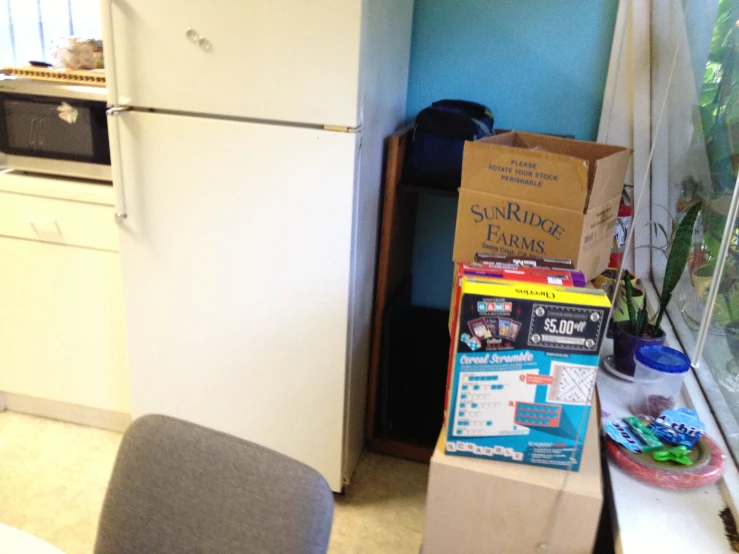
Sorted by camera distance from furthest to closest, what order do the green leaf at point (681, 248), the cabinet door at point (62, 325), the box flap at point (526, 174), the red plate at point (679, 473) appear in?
1. the cabinet door at point (62, 325)
2. the green leaf at point (681, 248)
3. the box flap at point (526, 174)
4. the red plate at point (679, 473)

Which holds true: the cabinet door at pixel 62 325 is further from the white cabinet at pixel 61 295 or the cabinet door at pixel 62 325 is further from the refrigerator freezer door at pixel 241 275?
the refrigerator freezer door at pixel 241 275

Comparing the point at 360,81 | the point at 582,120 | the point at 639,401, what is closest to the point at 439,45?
the point at 582,120

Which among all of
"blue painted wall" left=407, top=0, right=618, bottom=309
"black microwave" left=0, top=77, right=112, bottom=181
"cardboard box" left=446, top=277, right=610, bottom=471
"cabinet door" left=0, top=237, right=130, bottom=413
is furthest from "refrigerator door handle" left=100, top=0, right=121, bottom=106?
"cardboard box" left=446, top=277, right=610, bottom=471

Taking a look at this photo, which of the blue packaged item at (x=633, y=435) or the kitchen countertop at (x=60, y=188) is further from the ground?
the kitchen countertop at (x=60, y=188)

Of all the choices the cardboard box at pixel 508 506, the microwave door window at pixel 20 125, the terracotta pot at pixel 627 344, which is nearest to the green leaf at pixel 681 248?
the terracotta pot at pixel 627 344

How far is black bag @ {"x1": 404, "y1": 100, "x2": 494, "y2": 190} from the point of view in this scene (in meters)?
1.80

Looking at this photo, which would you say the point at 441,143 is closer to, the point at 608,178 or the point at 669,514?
the point at 608,178

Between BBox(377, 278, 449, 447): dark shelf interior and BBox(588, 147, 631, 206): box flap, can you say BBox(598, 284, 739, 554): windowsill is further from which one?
BBox(377, 278, 449, 447): dark shelf interior

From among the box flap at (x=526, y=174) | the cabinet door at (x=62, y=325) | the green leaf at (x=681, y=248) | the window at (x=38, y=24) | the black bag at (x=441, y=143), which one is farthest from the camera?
the window at (x=38, y=24)

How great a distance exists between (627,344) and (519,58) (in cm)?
101

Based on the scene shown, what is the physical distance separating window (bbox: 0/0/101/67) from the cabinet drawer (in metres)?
0.75

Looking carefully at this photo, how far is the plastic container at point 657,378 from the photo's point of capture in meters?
1.47

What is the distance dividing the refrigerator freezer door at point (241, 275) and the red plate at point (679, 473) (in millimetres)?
815

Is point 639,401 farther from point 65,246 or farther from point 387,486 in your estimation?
point 65,246
